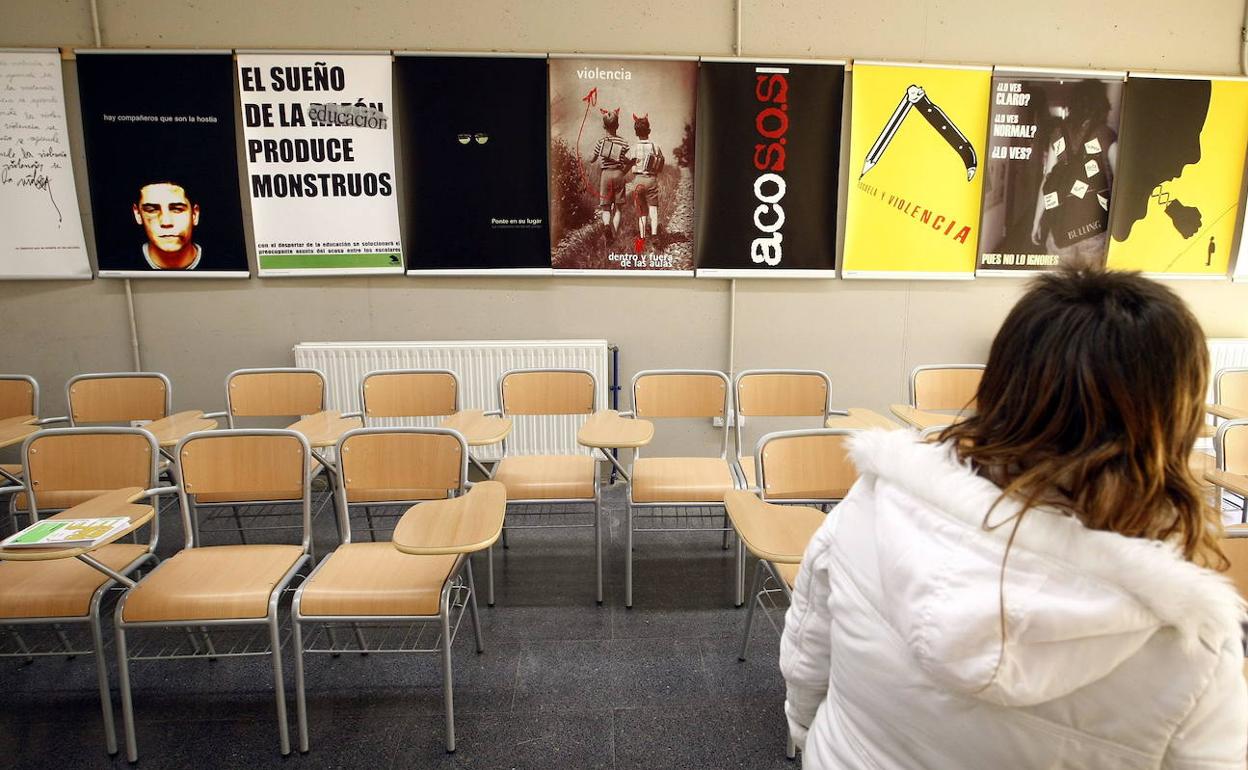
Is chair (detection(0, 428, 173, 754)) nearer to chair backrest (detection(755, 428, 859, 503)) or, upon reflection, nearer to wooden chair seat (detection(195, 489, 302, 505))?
wooden chair seat (detection(195, 489, 302, 505))

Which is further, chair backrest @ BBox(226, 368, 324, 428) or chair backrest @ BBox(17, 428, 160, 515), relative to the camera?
chair backrest @ BBox(226, 368, 324, 428)

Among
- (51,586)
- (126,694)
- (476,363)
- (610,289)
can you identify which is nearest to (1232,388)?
(610,289)

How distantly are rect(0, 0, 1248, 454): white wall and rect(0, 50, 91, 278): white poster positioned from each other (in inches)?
3.8

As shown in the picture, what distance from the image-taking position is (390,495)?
231cm

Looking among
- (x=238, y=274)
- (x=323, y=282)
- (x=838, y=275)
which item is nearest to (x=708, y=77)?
(x=838, y=275)

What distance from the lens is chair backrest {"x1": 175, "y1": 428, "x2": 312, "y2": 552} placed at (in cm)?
206

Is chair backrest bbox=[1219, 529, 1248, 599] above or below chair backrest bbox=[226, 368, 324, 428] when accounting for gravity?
below

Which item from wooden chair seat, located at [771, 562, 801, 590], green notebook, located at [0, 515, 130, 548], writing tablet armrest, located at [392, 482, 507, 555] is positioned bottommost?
wooden chair seat, located at [771, 562, 801, 590]

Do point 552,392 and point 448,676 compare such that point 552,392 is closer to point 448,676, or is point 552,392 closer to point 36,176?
point 448,676

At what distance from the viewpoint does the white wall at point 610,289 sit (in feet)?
11.2

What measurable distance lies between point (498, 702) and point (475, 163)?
2846 mm

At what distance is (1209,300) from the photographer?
12.8ft

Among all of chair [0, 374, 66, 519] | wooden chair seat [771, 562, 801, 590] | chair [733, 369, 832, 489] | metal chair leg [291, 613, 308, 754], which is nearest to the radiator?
chair [733, 369, 832, 489]

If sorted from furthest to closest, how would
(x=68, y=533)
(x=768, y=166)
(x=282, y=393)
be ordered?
(x=768, y=166), (x=282, y=393), (x=68, y=533)
